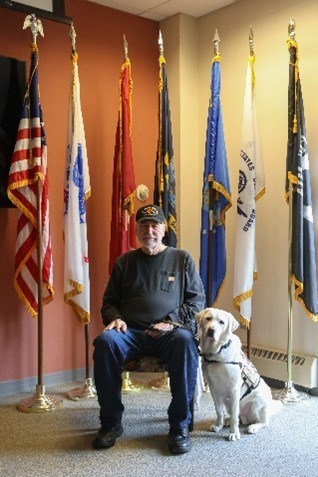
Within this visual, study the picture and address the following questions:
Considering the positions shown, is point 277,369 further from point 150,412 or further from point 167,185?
point 167,185

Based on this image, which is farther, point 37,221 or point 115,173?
point 115,173

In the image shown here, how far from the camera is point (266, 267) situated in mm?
3902

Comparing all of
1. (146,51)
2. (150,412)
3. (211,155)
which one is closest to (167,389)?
(150,412)

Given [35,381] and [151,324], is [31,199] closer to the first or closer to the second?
[151,324]

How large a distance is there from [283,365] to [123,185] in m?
1.60

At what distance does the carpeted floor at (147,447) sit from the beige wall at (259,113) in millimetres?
807

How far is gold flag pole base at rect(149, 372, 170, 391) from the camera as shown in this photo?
145 inches

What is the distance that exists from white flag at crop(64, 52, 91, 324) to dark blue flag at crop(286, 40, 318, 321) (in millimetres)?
1292

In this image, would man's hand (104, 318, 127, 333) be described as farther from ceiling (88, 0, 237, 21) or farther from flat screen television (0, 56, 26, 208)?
ceiling (88, 0, 237, 21)

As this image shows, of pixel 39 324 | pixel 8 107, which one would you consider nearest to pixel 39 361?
pixel 39 324

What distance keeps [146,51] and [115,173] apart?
1161 millimetres

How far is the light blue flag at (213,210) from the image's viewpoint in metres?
3.72

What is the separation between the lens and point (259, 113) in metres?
3.94

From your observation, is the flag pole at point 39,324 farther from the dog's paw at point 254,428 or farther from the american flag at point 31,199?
the dog's paw at point 254,428
